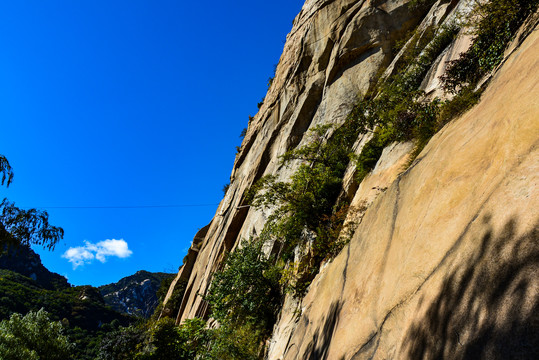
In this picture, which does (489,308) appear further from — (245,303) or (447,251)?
(245,303)

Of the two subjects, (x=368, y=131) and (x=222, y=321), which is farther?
(x=222, y=321)

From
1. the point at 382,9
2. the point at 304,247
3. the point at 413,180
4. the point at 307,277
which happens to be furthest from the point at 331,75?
the point at 413,180

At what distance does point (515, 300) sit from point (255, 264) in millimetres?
9143

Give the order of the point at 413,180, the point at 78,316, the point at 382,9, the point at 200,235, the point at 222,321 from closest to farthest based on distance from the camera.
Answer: the point at 413,180 < the point at 222,321 < the point at 382,9 < the point at 200,235 < the point at 78,316

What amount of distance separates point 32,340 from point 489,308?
2609 centimetres

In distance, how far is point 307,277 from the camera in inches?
342

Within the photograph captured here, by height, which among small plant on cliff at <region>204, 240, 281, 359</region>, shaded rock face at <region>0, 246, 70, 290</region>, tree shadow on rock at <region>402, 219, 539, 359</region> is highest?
shaded rock face at <region>0, 246, 70, 290</region>

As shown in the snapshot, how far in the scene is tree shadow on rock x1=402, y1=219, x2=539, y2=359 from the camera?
208cm

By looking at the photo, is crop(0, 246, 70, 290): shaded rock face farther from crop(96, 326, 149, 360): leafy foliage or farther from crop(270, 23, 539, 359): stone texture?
crop(270, 23, 539, 359): stone texture

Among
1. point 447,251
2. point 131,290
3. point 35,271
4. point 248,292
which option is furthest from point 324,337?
point 131,290

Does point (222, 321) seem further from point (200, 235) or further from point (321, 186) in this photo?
point (200, 235)

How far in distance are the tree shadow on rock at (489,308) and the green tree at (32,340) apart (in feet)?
74.8

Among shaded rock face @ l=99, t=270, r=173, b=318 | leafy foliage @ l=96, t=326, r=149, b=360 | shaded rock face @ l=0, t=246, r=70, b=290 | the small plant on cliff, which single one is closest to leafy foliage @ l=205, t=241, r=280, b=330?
the small plant on cliff

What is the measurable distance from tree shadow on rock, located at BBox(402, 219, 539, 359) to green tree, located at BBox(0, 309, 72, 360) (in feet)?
74.8
